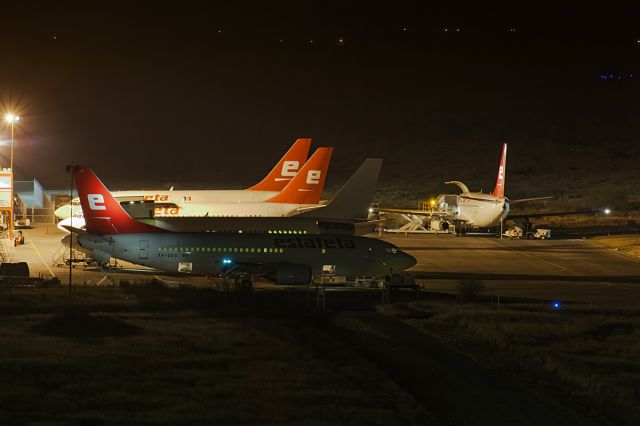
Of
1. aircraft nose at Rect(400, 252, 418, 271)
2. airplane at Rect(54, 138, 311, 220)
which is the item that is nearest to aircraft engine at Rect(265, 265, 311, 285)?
aircraft nose at Rect(400, 252, 418, 271)

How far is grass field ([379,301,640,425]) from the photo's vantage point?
24.6 meters

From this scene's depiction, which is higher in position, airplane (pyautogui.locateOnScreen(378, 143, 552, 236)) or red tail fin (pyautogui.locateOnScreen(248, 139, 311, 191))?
red tail fin (pyautogui.locateOnScreen(248, 139, 311, 191))

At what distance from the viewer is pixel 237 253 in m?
46.4

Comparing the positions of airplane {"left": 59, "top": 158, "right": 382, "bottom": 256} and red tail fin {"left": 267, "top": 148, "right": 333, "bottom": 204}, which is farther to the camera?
red tail fin {"left": 267, "top": 148, "right": 333, "bottom": 204}

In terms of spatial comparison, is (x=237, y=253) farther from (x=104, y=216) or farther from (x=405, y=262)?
(x=405, y=262)

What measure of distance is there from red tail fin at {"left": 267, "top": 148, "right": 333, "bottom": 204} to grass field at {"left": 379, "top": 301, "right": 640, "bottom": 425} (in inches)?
1310

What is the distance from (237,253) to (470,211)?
1694 inches

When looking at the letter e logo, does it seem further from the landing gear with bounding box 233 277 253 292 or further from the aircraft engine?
the landing gear with bounding box 233 277 253 292

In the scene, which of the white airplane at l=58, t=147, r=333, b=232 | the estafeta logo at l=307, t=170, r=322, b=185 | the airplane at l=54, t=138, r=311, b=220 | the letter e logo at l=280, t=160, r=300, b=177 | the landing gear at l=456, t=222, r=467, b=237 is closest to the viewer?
the white airplane at l=58, t=147, r=333, b=232

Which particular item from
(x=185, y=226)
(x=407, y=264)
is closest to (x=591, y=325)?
(x=407, y=264)

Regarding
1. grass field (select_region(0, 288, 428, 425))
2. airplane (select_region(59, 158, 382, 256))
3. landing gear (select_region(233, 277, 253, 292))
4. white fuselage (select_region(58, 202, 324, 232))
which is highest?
white fuselage (select_region(58, 202, 324, 232))

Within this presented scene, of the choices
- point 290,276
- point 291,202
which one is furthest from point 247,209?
point 290,276

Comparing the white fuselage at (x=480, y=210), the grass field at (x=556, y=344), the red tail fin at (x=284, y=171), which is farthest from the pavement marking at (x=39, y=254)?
the white fuselage at (x=480, y=210)

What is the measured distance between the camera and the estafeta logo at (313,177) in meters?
73.1
